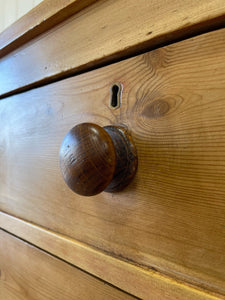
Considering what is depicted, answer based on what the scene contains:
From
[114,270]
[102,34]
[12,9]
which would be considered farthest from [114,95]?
[12,9]

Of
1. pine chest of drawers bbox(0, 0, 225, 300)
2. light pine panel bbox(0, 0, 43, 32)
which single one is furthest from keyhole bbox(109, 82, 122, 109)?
light pine panel bbox(0, 0, 43, 32)

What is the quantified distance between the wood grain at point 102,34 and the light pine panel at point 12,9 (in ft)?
1.60

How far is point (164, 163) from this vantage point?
25 centimetres

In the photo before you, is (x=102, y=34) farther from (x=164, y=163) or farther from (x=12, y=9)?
(x=12, y=9)

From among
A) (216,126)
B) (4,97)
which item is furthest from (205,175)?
(4,97)

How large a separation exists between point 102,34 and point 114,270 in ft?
0.89

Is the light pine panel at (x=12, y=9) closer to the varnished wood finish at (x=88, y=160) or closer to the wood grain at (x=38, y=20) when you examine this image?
the wood grain at (x=38, y=20)

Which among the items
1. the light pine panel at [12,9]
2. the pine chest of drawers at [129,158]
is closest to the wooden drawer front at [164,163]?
the pine chest of drawers at [129,158]

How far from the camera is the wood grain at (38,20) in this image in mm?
321

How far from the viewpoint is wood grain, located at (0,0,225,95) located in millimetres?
230

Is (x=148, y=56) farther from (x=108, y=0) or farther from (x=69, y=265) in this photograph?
(x=69, y=265)

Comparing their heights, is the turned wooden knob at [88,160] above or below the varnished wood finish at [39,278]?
above

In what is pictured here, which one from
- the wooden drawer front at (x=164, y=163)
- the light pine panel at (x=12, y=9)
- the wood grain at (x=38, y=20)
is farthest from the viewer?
the light pine panel at (x=12, y=9)

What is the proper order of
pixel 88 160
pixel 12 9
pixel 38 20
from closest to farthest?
pixel 88 160, pixel 38 20, pixel 12 9
